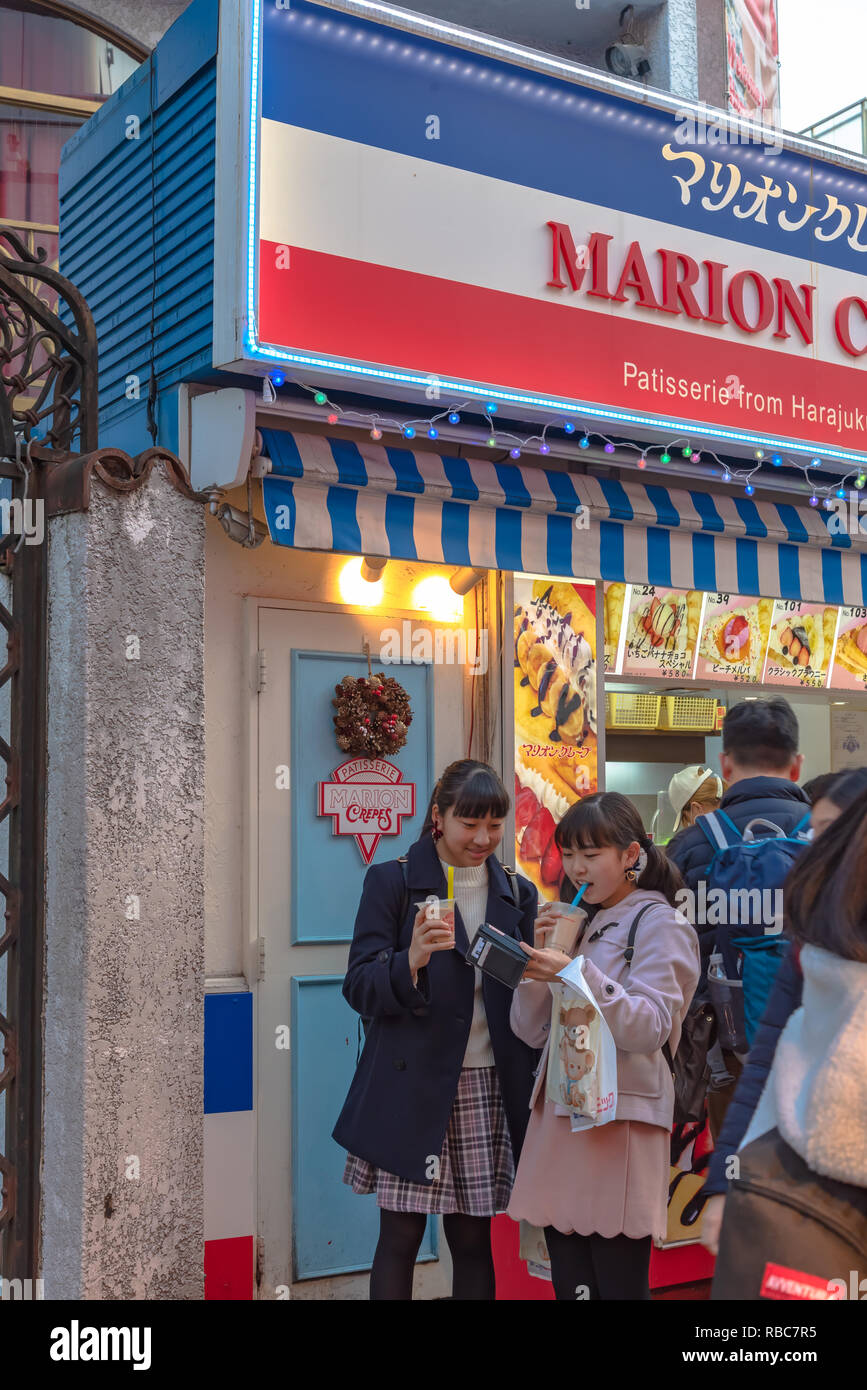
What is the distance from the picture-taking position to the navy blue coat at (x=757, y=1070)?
98.5 inches

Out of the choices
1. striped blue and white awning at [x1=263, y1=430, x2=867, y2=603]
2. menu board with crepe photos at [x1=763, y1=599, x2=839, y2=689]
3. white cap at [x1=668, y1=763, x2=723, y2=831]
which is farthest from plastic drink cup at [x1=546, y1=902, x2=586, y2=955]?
menu board with crepe photos at [x1=763, y1=599, x2=839, y2=689]

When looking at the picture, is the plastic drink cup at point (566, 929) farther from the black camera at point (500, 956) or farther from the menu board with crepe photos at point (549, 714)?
the menu board with crepe photos at point (549, 714)

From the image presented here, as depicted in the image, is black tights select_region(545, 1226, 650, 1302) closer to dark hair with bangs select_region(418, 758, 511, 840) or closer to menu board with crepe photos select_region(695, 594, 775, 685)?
dark hair with bangs select_region(418, 758, 511, 840)

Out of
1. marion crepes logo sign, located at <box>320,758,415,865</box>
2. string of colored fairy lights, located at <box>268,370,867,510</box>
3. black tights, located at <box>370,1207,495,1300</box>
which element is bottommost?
black tights, located at <box>370,1207,495,1300</box>

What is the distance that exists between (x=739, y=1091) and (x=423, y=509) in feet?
10.3

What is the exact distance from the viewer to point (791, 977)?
2.58 metres

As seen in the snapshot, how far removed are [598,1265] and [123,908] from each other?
1.67m

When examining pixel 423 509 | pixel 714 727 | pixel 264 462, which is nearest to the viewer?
pixel 264 462

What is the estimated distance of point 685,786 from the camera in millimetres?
6574

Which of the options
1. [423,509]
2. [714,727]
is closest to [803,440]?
[714,727]

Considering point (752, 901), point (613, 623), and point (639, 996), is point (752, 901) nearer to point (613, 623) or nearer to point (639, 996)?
point (639, 996)

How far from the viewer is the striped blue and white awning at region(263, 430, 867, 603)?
494 centimetres

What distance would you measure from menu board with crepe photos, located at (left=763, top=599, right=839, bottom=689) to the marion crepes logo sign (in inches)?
107
